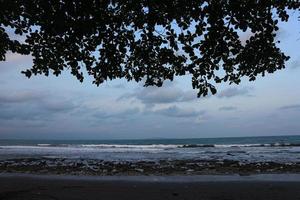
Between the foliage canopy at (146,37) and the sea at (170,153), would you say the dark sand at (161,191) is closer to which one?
the foliage canopy at (146,37)

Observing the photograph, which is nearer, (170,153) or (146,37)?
(146,37)

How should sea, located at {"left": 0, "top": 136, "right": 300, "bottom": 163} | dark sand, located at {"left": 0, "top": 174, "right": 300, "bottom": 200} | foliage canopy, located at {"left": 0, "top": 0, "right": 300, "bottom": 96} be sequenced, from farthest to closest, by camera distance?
sea, located at {"left": 0, "top": 136, "right": 300, "bottom": 163}
dark sand, located at {"left": 0, "top": 174, "right": 300, "bottom": 200}
foliage canopy, located at {"left": 0, "top": 0, "right": 300, "bottom": 96}

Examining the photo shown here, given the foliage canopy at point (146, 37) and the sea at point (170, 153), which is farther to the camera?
the sea at point (170, 153)

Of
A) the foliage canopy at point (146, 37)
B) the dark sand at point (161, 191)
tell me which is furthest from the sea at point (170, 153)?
the foliage canopy at point (146, 37)

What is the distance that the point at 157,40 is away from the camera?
7355 mm

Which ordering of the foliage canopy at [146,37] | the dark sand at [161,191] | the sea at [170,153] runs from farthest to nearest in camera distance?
the sea at [170,153], the dark sand at [161,191], the foliage canopy at [146,37]

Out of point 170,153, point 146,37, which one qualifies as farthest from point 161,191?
point 170,153

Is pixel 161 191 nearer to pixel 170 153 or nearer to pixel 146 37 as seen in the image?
pixel 146 37

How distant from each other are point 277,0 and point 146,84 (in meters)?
3.01

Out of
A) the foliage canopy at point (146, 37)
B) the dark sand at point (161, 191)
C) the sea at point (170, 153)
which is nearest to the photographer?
the foliage canopy at point (146, 37)

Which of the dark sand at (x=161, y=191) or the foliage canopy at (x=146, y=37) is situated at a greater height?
the foliage canopy at (x=146, y=37)

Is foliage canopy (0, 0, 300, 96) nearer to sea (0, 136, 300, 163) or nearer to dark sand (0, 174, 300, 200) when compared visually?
dark sand (0, 174, 300, 200)

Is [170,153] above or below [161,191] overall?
above

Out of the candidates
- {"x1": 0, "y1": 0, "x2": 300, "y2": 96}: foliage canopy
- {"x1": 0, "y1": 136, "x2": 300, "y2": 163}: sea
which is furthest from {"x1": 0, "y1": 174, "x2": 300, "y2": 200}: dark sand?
{"x1": 0, "y1": 136, "x2": 300, "y2": 163}: sea
